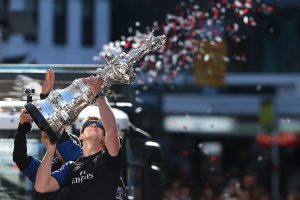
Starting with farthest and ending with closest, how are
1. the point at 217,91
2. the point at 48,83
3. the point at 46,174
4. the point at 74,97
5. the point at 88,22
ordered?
the point at 88,22, the point at 217,91, the point at 48,83, the point at 46,174, the point at 74,97

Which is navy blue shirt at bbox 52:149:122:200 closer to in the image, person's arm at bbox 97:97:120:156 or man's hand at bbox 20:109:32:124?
person's arm at bbox 97:97:120:156

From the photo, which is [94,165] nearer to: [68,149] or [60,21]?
[68,149]

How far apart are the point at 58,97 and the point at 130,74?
1.45 ft

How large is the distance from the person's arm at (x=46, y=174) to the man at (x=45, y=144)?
0.21ft

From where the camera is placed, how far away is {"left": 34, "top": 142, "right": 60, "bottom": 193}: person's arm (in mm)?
5652

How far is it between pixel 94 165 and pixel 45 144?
1.15 feet

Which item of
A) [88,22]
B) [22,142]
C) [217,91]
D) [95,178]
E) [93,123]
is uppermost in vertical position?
[88,22]

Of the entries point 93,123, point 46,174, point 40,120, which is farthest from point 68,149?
point 40,120

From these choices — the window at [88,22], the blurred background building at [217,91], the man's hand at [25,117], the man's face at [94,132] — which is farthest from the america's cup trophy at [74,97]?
the window at [88,22]

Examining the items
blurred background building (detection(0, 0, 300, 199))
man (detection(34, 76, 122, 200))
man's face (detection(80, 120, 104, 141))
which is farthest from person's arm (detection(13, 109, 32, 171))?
blurred background building (detection(0, 0, 300, 199))

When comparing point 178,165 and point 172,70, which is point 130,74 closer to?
point 172,70

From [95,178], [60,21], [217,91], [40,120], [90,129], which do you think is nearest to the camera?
[40,120]

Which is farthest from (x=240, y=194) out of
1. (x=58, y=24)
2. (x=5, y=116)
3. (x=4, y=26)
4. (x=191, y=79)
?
(x=58, y=24)

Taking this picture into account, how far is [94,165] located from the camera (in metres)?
5.89
